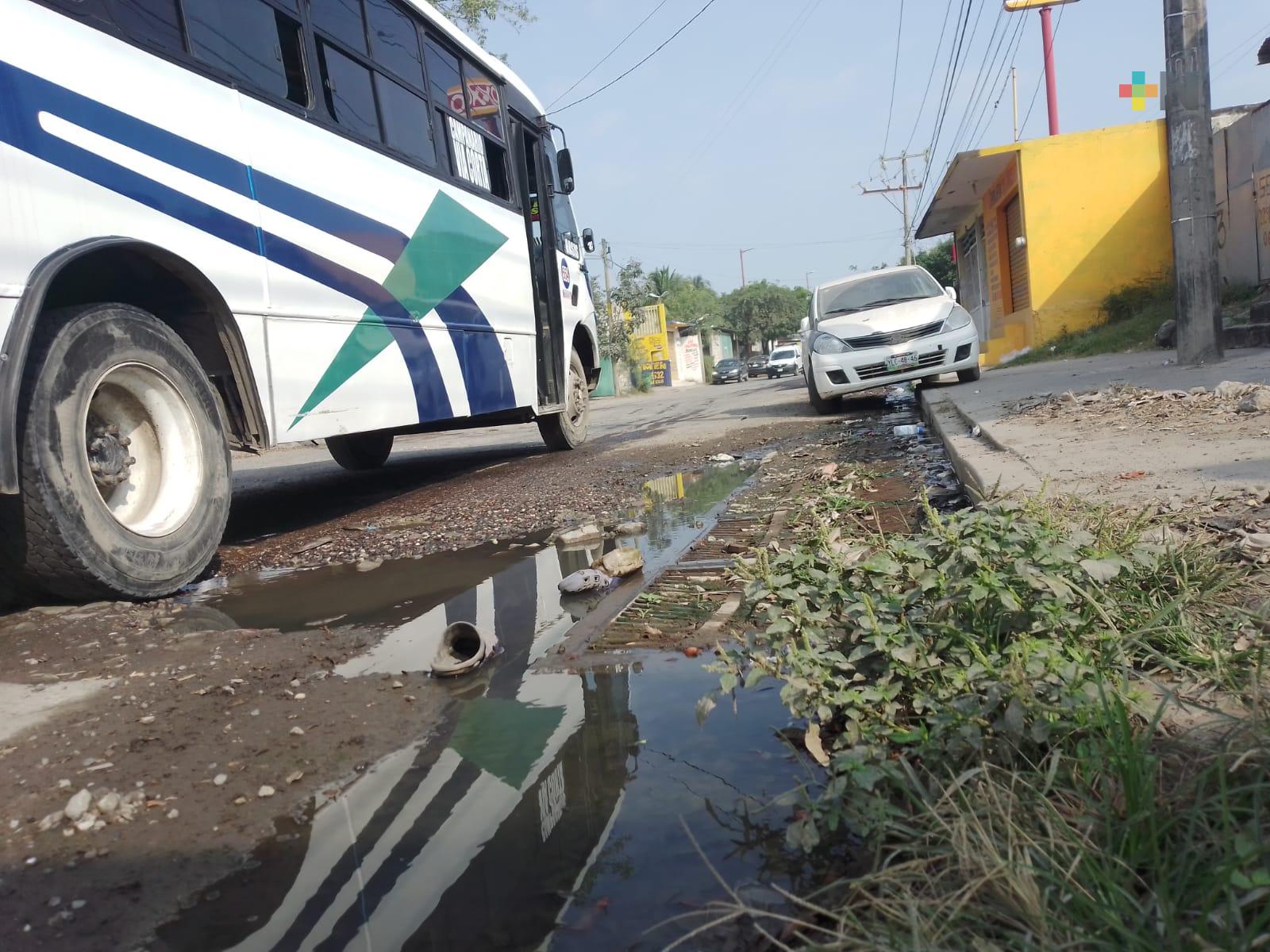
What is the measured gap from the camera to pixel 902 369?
9945 mm

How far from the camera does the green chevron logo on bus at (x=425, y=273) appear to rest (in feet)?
16.9

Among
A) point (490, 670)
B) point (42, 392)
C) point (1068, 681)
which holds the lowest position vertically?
point (490, 670)

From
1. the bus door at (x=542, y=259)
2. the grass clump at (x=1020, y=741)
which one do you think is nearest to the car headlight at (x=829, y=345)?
the bus door at (x=542, y=259)

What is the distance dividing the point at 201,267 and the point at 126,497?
1.04 m

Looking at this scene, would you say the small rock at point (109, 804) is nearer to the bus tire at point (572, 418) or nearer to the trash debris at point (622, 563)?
the trash debris at point (622, 563)

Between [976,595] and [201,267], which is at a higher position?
[201,267]

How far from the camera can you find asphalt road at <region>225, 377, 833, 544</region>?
663cm


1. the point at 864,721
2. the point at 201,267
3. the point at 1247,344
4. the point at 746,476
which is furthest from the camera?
the point at 1247,344

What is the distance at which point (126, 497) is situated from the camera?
12.4 feet

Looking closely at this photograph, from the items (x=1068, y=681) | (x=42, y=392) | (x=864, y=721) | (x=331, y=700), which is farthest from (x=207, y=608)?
(x=1068, y=681)

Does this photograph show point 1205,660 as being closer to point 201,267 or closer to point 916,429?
point 201,267

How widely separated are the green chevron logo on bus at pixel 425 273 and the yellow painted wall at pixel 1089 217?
10.7 m

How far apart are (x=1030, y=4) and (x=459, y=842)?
23236 millimetres

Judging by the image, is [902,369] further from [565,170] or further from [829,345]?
[565,170]
